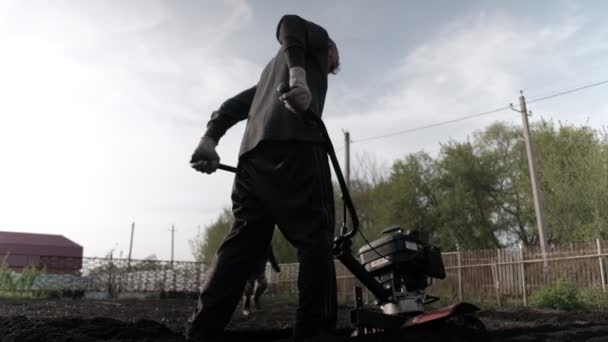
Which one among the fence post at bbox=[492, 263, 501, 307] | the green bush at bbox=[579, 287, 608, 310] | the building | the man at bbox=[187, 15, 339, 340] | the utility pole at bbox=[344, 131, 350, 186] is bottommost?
the green bush at bbox=[579, 287, 608, 310]

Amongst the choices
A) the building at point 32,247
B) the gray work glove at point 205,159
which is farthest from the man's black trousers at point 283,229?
the building at point 32,247

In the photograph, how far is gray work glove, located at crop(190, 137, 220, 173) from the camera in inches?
110

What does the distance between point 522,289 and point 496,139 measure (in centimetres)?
1317

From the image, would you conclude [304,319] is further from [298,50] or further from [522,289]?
[522,289]

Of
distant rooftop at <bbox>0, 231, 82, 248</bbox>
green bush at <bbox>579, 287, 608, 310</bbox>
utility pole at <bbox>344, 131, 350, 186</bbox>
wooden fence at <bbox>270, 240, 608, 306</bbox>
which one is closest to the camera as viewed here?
green bush at <bbox>579, 287, 608, 310</bbox>

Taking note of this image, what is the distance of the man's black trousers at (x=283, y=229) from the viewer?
2287 millimetres

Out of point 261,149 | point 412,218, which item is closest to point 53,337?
point 261,149

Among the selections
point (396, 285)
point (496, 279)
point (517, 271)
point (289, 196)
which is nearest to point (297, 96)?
point (289, 196)

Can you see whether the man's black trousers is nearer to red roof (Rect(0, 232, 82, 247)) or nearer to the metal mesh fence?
the metal mesh fence

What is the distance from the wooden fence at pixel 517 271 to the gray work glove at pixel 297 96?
11.8 metres

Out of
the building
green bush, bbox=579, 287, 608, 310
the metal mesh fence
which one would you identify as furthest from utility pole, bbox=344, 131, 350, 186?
the building

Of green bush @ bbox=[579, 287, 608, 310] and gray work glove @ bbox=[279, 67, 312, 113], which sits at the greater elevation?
gray work glove @ bbox=[279, 67, 312, 113]

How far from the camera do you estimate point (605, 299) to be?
35.3ft

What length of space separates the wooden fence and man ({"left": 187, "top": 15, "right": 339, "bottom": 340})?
11.5 m
